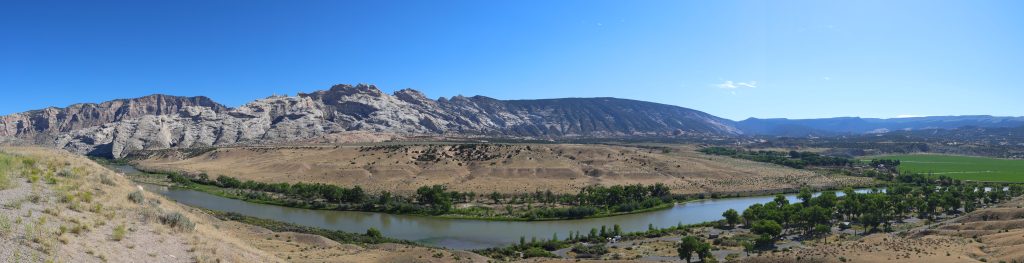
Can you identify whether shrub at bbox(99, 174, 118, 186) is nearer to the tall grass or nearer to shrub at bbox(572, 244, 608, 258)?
the tall grass

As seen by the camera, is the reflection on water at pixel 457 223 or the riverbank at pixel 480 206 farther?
the riverbank at pixel 480 206

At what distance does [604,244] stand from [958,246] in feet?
93.3

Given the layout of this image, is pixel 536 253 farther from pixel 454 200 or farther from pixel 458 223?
pixel 454 200

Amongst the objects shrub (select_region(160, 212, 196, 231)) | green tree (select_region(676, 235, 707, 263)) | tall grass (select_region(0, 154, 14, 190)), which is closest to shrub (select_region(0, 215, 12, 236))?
tall grass (select_region(0, 154, 14, 190))

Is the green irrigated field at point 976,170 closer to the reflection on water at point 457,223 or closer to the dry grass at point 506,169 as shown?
the dry grass at point 506,169

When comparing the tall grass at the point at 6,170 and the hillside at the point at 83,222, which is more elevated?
the tall grass at the point at 6,170

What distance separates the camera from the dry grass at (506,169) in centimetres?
10719

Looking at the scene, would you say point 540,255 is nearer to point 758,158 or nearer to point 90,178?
Result: point 90,178

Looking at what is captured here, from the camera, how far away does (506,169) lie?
117m

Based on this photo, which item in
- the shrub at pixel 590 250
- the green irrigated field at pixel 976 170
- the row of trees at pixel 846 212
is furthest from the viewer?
the green irrigated field at pixel 976 170

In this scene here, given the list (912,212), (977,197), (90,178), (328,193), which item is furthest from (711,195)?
(90,178)

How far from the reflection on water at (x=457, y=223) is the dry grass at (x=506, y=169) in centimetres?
2394

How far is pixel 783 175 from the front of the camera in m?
124

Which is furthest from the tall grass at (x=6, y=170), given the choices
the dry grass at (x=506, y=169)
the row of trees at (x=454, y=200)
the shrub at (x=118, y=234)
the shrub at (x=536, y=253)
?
the dry grass at (x=506, y=169)
